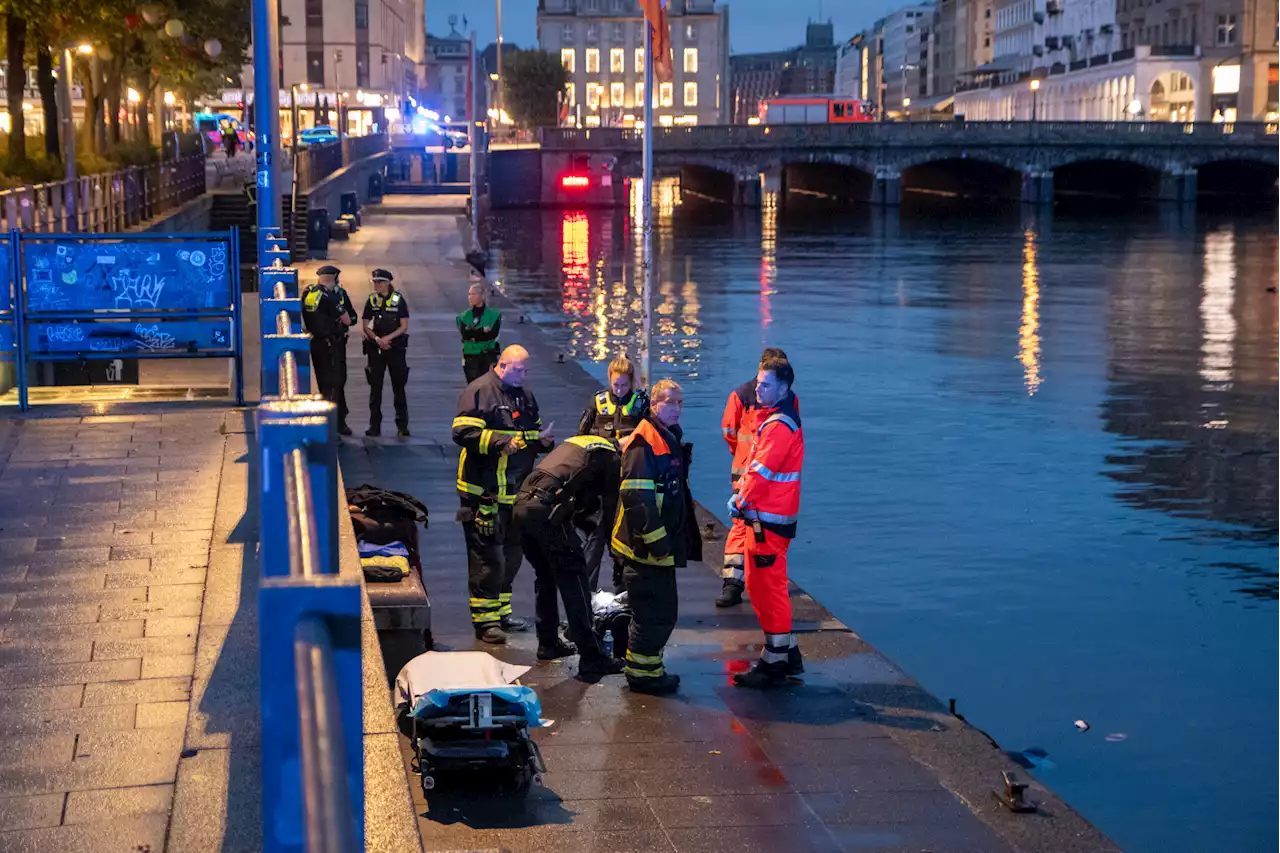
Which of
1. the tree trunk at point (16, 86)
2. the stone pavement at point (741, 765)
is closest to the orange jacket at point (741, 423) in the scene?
the stone pavement at point (741, 765)

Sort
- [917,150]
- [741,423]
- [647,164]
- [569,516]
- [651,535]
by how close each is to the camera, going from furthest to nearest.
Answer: [917,150]
[647,164]
[741,423]
[569,516]
[651,535]

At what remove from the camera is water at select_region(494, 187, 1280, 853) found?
1171 cm

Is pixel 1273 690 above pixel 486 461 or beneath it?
beneath

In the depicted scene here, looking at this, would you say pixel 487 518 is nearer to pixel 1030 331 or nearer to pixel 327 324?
pixel 327 324

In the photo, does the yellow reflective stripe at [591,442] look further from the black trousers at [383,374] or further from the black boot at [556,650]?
the black trousers at [383,374]

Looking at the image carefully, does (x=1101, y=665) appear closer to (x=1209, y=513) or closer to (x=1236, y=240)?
(x=1209, y=513)

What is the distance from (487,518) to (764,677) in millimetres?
1950

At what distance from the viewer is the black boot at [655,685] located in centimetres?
974

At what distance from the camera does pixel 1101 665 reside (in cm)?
1331

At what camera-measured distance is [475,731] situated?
7738mm

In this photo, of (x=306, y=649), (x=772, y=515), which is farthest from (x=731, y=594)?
(x=306, y=649)

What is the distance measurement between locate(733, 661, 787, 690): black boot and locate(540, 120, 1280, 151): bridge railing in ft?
293

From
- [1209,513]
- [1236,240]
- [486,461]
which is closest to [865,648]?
[486,461]

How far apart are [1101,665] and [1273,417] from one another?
13.5 metres
